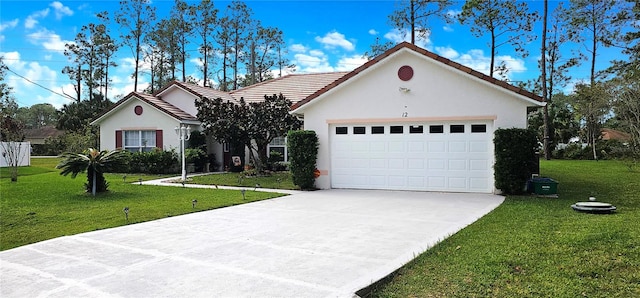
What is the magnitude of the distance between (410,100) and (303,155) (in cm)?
372

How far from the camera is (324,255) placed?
17.8ft

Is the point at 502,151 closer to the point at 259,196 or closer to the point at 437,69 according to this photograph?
the point at 437,69

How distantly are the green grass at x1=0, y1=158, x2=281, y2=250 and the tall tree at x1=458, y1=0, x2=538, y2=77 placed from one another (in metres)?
24.2

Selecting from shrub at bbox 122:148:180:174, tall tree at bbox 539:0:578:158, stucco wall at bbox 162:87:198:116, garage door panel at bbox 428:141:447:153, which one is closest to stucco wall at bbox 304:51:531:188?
garage door panel at bbox 428:141:447:153

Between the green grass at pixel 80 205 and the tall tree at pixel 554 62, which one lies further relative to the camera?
the tall tree at pixel 554 62

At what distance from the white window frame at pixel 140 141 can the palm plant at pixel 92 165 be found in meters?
8.61

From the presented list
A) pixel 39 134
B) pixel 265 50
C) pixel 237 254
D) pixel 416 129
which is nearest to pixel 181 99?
pixel 416 129

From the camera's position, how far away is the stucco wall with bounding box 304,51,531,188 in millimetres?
11406

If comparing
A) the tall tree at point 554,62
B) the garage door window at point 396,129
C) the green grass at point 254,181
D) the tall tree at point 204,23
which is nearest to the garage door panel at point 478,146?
the garage door window at point 396,129

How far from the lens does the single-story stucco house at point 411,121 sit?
11.5 meters

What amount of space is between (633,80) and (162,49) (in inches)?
1343

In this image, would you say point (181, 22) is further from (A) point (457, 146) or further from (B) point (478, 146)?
(B) point (478, 146)

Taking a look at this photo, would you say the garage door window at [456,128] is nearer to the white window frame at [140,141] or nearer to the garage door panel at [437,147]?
the garage door panel at [437,147]

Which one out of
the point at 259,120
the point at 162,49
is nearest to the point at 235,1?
the point at 162,49
